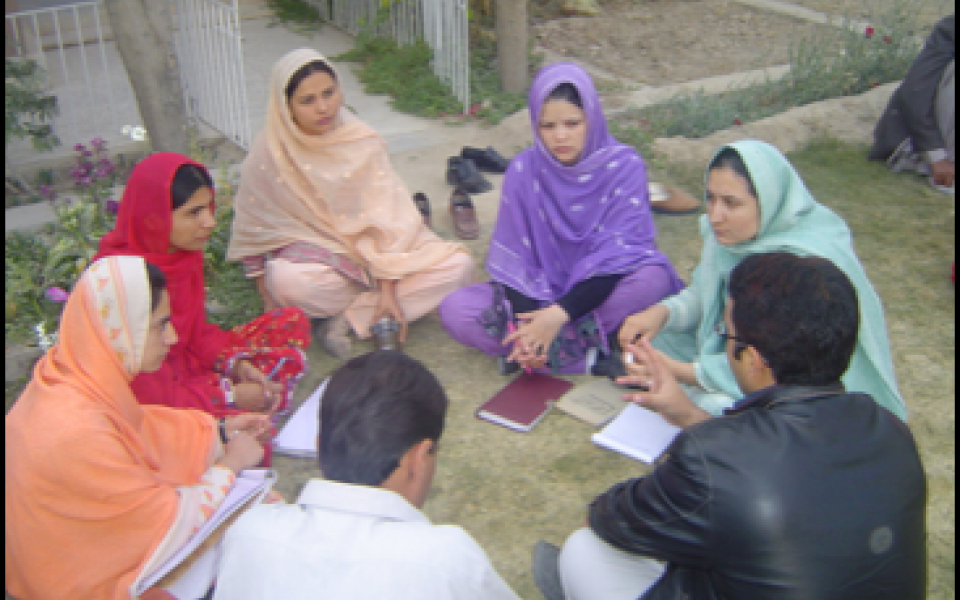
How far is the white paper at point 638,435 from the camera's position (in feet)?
9.52

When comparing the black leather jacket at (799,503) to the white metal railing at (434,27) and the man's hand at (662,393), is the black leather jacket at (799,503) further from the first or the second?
the white metal railing at (434,27)

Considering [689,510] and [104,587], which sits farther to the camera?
[104,587]

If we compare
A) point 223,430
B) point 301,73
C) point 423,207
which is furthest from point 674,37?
point 223,430

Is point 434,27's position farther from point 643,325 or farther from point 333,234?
point 643,325

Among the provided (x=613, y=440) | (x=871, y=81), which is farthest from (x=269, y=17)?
(x=613, y=440)

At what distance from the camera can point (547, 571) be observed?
7.67 ft

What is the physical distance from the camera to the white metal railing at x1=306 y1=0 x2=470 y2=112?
20.4ft

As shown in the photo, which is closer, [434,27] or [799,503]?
[799,503]

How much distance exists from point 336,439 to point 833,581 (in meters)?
0.94

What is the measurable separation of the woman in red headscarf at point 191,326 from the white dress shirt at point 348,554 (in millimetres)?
1339

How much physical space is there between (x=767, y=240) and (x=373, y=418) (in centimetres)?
175

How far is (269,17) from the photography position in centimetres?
866

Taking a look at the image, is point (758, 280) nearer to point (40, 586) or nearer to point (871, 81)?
point (40, 586)

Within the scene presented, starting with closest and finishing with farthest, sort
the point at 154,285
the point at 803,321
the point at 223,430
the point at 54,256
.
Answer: the point at 803,321 < the point at 154,285 < the point at 223,430 < the point at 54,256
